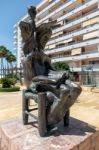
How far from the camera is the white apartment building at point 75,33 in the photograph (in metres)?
33.1

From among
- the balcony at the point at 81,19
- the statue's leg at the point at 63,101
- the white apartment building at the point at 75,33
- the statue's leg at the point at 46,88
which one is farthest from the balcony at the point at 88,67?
the statue's leg at the point at 63,101

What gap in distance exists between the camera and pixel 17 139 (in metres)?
3.87

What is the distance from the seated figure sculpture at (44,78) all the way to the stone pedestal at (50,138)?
284 mm

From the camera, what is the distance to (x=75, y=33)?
3675cm

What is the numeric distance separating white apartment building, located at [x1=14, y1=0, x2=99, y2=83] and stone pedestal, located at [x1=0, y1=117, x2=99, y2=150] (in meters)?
28.0

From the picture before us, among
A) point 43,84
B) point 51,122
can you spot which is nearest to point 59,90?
point 43,84

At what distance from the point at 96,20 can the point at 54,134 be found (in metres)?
31.4

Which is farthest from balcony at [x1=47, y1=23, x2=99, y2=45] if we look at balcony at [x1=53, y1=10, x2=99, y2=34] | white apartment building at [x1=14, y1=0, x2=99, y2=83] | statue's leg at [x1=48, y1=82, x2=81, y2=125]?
statue's leg at [x1=48, y1=82, x2=81, y2=125]

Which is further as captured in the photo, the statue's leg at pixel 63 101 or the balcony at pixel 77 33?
the balcony at pixel 77 33

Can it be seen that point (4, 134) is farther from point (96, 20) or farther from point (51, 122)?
point (96, 20)

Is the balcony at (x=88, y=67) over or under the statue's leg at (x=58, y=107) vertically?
over

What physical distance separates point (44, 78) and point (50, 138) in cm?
114

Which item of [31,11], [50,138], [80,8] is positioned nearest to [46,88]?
[50,138]

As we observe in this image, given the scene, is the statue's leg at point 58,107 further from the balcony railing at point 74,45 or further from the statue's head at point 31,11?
the balcony railing at point 74,45
